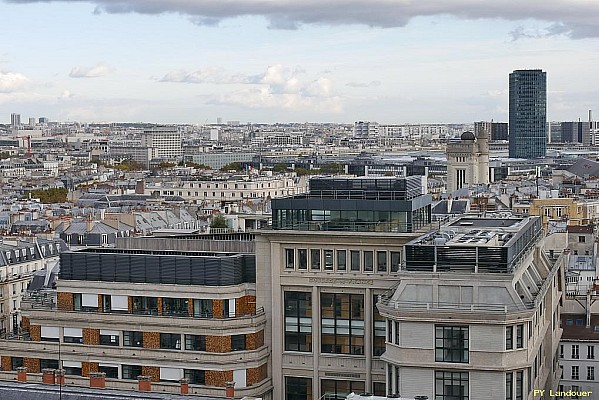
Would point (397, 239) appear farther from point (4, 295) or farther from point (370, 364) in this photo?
point (4, 295)

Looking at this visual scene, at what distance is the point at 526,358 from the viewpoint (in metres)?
52.8

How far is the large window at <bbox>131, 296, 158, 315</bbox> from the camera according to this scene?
6238cm

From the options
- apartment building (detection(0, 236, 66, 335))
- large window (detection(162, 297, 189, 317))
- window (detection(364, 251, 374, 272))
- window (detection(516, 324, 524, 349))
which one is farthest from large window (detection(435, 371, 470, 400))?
apartment building (detection(0, 236, 66, 335))

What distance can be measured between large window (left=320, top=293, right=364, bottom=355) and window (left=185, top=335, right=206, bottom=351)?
19.1 feet

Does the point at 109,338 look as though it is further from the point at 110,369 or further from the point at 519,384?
the point at 519,384

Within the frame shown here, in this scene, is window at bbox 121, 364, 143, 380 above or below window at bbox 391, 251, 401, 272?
below

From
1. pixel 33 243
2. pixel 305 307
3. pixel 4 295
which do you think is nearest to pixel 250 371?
pixel 305 307

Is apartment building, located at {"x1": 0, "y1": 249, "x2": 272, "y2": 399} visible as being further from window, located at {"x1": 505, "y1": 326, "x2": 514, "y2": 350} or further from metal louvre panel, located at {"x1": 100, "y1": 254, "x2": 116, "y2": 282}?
window, located at {"x1": 505, "y1": 326, "x2": 514, "y2": 350}

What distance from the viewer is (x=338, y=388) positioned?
61719 millimetres

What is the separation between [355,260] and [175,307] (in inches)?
360

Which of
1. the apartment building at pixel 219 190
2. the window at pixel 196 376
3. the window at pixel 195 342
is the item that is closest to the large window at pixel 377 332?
the window at pixel 195 342

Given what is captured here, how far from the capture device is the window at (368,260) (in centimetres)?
6091

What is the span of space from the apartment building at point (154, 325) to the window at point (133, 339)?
0.05 m

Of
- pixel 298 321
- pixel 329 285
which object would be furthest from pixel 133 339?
pixel 329 285
